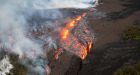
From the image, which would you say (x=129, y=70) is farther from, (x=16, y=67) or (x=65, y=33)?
(x=16, y=67)

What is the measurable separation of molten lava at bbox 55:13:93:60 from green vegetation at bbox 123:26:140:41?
2.71 metres

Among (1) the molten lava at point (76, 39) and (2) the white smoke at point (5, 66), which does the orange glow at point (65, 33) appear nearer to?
(1) the molten lava at point (76, 39)

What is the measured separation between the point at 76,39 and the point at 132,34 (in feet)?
14.7

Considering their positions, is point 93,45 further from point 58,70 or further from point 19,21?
point 19,21

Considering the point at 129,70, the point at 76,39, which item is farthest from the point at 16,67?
the point at 129,70

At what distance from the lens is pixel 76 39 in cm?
2120

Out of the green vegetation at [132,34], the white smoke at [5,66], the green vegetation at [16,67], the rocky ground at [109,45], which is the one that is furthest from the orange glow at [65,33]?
the white smoke at [5,66]

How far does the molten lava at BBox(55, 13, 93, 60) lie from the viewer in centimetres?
1973

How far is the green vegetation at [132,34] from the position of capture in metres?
21.8

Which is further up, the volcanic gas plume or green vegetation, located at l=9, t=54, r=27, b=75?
the volcanic gas plume

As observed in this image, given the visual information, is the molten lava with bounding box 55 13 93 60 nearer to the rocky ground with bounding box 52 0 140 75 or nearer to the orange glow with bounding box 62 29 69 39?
the orange glow with bounding box 62 29 69 39

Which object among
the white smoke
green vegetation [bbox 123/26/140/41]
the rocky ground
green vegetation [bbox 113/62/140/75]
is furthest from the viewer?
green vegetation [bbox 123/26/140/41]

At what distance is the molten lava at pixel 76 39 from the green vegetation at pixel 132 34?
2711 mm

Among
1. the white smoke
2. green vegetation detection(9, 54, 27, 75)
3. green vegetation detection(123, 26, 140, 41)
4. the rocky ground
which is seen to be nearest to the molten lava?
the rocky ground
